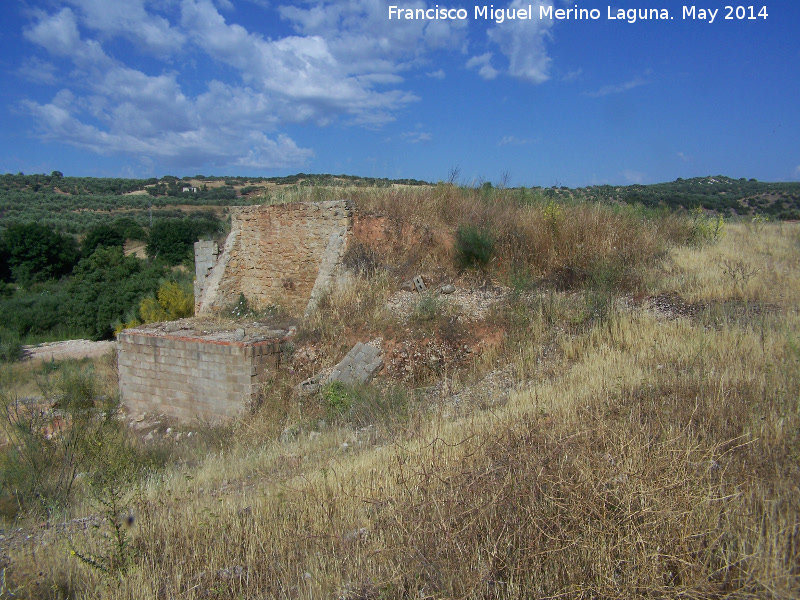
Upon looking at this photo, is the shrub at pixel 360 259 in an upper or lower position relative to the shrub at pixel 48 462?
upper

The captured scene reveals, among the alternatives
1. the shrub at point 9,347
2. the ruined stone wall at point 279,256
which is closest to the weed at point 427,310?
the ruined stone wall at point 279,256

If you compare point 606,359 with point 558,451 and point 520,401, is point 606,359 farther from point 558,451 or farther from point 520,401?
point 558,451

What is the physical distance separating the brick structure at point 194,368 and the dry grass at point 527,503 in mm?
2712

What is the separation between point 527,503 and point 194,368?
7.16m

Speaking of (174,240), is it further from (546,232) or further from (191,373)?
(546,232)

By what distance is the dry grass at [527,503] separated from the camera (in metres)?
2.28

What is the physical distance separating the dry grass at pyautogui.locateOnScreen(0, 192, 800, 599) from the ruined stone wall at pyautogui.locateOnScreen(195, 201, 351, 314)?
514 centimetres

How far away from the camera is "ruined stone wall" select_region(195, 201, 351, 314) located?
32.4 feet

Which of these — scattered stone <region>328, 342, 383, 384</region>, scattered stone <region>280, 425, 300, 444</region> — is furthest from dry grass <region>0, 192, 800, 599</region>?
scattered stone <region>328, 342, 383, 384</region>

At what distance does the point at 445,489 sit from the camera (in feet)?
9.63

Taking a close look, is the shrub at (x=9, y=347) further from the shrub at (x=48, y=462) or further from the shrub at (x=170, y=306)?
the shrub at (x=48, y=462)

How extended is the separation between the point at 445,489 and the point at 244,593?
1143 mm

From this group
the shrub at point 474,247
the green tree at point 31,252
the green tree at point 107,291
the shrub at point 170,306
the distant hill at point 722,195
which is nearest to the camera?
the shrub at point 474,247

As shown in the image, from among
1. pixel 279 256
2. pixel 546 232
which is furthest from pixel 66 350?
pixel 546 232
